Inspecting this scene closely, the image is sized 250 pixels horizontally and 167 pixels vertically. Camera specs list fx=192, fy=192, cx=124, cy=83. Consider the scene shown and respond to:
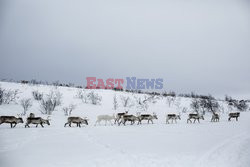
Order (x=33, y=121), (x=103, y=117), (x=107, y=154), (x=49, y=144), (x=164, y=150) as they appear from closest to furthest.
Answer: (x=107, y=154) < (x=164, y=150) < (x=49, y=144) < (x=33, y=121) < (x=103, y=117)

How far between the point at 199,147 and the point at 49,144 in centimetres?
725

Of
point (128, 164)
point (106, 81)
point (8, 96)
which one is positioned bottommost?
point (128, 164)

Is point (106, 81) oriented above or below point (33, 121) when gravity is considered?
above

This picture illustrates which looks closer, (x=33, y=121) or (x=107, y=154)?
(x=107, y=154)

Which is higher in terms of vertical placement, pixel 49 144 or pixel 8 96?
pixel 8 96

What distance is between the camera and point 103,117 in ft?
64.4

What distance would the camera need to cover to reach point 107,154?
7879 millimetres

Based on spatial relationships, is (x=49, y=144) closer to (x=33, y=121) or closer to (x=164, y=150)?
(x=164, y=150)

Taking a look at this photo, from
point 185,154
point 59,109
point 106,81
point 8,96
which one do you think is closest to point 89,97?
point 59,109

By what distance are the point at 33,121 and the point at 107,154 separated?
1076cm

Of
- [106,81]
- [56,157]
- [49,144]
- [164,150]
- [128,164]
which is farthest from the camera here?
[106,81]

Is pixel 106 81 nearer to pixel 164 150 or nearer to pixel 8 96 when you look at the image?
pixel 8 96

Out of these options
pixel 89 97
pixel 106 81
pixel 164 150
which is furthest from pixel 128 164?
pixel 106 81

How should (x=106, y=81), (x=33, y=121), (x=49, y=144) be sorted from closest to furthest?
(x=49, y=144), (x=33, y=121), (x=106, y=81)
